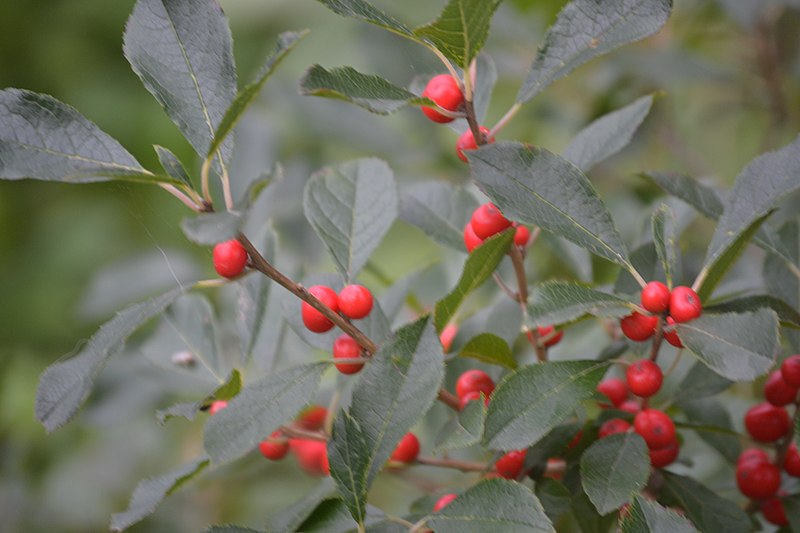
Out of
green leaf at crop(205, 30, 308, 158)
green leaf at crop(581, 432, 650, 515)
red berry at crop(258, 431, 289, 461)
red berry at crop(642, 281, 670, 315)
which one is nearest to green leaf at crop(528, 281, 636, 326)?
red berry at crop(642, 281, 670, 315)

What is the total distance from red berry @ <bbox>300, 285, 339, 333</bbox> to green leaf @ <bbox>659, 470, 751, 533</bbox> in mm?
314

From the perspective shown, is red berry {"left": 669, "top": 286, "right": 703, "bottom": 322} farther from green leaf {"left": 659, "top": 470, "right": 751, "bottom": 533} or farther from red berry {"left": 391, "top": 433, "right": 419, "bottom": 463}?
red berry {"left": 391, "top": 433, "right": 419, "bottom": 463}

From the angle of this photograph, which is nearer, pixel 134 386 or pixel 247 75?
pixel 134 386

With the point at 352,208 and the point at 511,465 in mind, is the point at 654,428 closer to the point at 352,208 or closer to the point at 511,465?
the point at 511,465

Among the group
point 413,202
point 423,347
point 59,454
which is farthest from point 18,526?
point 423,347

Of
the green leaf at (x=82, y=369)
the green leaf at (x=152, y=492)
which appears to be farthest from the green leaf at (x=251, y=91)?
the green leaf at (x=152, y=492)

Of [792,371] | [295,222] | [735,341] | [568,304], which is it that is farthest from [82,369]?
[295,222]

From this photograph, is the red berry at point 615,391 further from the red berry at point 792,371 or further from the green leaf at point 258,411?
the green leaf at point 258,411

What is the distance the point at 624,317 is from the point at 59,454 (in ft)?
4.03

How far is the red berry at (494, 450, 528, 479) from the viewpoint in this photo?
0.71 m

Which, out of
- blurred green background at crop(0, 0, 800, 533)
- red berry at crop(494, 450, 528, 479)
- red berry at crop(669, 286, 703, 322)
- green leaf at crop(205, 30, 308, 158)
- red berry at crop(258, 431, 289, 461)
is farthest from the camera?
blurred green background at crop(0, 0, 800, 533)

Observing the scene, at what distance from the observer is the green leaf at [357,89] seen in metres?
0.54

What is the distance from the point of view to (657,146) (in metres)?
1.73

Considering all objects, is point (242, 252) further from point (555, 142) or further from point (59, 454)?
point (555, 142)
